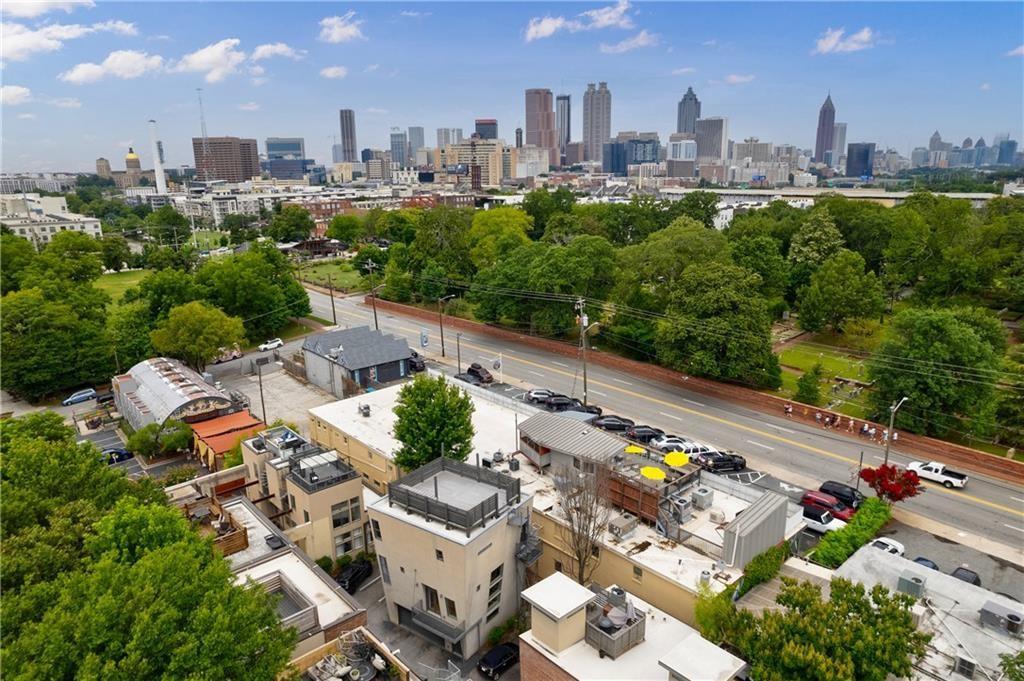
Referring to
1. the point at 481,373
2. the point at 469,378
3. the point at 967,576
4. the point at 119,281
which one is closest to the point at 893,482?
the point at 967,576

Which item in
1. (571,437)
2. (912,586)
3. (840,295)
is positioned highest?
(840,295)

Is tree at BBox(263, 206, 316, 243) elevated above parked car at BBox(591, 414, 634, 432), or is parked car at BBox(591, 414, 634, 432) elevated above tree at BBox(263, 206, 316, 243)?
tree at BBox(263, 206, 316, 243)

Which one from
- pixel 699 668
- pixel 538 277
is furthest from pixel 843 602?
pixel 538 277

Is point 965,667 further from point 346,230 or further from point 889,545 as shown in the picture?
point 346,230

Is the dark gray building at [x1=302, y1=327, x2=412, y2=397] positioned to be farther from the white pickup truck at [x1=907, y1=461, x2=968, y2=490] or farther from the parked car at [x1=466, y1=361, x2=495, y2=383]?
the white pickup truck at [x1=907, y1=461, x2=968, y2=490]

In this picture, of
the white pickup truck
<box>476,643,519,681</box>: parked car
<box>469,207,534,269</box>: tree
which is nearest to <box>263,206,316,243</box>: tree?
<box>469,207,534,269</box>: tree

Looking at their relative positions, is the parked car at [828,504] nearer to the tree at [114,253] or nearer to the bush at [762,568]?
the bush at [762,568]
